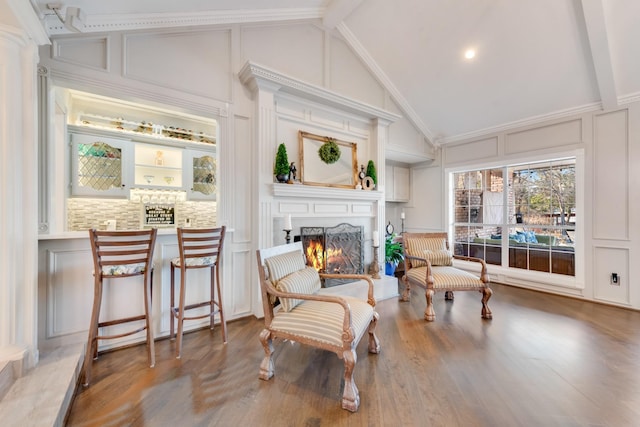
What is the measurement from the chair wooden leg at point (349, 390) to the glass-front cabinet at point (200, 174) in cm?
348

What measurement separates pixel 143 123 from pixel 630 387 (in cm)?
578

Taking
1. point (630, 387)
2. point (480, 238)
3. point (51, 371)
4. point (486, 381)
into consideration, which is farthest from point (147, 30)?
point (480, 238)

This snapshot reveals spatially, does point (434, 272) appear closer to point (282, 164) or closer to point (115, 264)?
point (282, 164)

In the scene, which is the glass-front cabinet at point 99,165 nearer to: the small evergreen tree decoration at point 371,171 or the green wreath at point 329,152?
the green wreath at point 329,152

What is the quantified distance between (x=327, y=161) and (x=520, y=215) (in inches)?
139

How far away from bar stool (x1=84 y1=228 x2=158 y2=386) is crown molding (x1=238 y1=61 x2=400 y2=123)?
1.99 metres

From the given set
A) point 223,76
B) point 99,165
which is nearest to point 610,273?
point 223,76

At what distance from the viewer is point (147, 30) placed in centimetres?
257

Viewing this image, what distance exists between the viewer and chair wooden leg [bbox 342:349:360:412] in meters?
1.62

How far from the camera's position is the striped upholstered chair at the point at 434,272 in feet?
10.2

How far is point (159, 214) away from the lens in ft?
13.0

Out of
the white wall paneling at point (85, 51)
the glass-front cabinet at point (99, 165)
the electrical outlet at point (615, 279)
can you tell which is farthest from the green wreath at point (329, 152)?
the electrical outlet at point (615, 279)

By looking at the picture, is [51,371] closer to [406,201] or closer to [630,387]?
[630,387]

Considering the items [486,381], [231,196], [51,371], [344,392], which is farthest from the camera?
[231,196]
